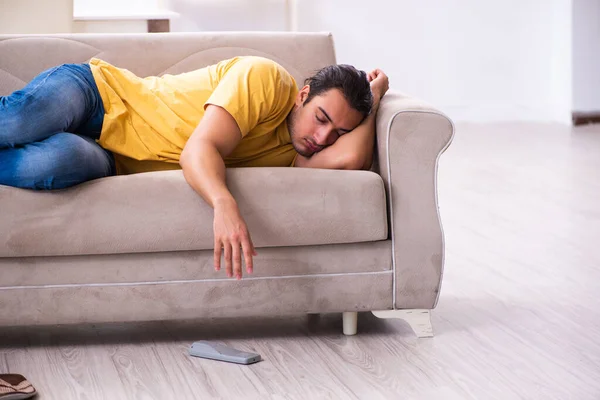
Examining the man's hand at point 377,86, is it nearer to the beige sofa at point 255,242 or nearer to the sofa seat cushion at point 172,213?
the beige sofa at point 255,242

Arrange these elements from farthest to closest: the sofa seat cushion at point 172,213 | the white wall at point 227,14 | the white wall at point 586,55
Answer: the white wall at point 586,55
the white wall at point 227,14
the sofa seat cushion at point 172,213

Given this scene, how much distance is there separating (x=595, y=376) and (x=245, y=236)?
81cm

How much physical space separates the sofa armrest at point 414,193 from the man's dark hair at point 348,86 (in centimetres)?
8

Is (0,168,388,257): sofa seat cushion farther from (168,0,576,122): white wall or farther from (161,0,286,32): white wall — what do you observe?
(168,0,576,122): white wall

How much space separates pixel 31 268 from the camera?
210cm

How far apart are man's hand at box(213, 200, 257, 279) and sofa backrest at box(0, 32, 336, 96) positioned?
0.84 m

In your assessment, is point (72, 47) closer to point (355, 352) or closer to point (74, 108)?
point (74, 108)

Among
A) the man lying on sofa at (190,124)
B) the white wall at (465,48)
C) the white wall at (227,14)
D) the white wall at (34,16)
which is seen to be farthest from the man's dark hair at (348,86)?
the white wall at (465,48)

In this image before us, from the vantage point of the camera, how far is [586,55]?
632 centimetres

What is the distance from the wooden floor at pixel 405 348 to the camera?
6.22 feet

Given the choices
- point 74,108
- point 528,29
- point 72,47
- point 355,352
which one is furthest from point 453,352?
point 528,29

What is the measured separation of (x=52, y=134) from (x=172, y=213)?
0.38m

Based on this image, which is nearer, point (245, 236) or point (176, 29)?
point (245, 236)

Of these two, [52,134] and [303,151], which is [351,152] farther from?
[52,134]
